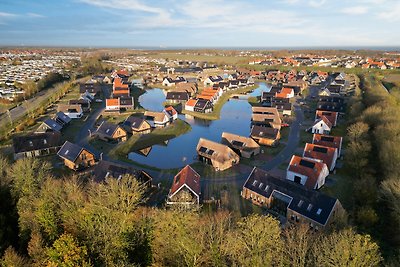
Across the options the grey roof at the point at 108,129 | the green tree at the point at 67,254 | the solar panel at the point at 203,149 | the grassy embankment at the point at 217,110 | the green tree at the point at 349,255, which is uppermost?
the green tree at the point at 349,255

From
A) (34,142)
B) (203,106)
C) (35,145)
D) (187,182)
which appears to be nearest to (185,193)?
(187,182)

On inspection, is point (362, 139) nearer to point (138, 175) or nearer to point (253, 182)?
point (253, 182)

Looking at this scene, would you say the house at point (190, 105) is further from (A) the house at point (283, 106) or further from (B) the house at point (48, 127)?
(B) the house at point (48, 127)

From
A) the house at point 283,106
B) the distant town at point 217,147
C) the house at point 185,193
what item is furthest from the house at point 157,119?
the house at point 185,193

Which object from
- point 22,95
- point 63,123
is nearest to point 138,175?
point 63,123

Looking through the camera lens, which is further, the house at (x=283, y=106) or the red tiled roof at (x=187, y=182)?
the house at (x=283, y=106)

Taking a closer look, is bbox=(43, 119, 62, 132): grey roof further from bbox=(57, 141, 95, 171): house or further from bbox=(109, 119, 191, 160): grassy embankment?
bbox=(109, 119, 191, 160): grassy embankment

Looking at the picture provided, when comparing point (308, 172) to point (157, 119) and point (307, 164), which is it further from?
point (157, 119)
